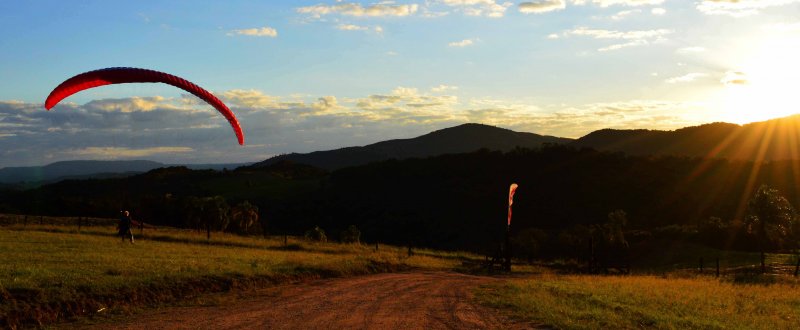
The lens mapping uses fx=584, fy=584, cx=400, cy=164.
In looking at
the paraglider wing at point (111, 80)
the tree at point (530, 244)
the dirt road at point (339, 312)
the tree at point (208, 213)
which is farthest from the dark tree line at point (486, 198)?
the paraglider wing at point (111, 80)

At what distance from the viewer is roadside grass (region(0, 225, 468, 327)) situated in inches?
625

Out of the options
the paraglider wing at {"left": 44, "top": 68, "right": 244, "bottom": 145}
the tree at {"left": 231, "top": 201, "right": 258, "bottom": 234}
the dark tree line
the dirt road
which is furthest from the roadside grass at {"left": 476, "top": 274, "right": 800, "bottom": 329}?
the tree at {"left": 231, "top": 201, "right": 258, "bottom": 234}

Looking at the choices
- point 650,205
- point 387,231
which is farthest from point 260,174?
point 650,205

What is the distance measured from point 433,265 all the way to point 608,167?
314 feet

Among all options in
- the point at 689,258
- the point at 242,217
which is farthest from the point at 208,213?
the point at 689,258

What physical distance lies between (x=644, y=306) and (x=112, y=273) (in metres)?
18.0

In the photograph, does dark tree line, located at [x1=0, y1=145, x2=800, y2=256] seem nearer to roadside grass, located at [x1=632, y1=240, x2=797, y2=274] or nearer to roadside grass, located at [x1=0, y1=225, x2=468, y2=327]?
roadside grass, located at [x1=632, y1=240, x2=797, y2=274]

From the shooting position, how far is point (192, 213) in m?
70.9

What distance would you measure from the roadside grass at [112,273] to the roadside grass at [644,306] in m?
8.98

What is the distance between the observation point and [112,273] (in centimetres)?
2000

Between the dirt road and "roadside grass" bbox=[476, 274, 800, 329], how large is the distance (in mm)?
1285

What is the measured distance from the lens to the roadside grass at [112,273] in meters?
15.9

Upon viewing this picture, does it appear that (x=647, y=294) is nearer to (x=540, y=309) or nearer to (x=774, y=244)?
(x=540, y=309)

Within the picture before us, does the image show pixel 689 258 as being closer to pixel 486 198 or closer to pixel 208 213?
pixel 208 213
